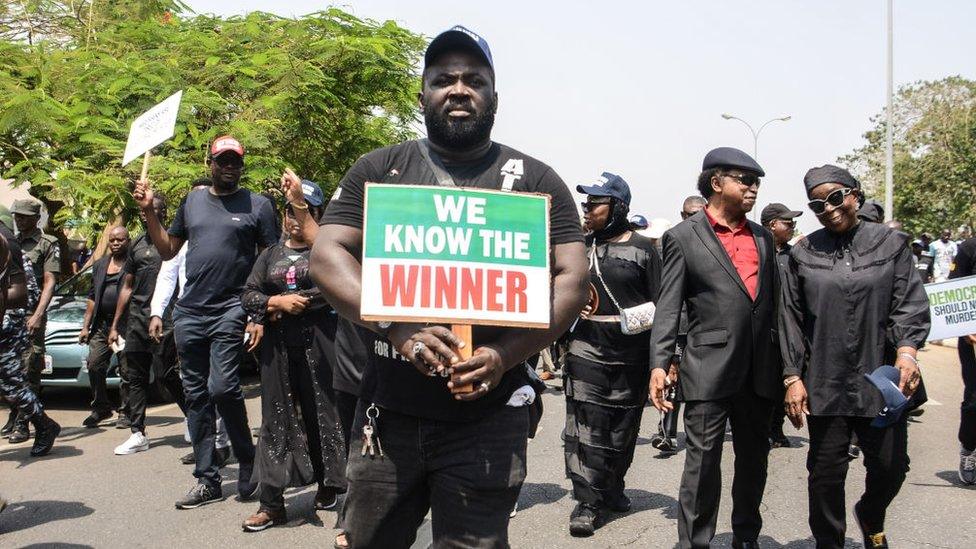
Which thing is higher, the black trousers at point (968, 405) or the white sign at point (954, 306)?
the white sign at point (954, 306)

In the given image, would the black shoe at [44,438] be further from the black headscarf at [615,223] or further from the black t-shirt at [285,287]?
the black headscarf at [615,223]

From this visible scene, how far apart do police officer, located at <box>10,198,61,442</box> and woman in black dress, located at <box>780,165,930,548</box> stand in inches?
268

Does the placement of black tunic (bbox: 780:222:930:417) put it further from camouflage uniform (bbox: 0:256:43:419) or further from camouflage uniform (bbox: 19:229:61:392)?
camouflage uniform (bbox: 19:229:61:392)

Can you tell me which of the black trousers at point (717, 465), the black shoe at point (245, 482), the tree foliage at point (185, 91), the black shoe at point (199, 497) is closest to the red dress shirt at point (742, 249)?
the black trousers at point (717, 465)

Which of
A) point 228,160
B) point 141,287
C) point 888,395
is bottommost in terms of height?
point 888,395

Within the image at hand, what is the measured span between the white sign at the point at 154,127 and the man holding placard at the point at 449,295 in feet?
12.0

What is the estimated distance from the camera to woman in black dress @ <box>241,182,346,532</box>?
554 centimetres

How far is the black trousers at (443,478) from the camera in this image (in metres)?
2.75

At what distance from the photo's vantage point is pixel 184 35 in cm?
1365

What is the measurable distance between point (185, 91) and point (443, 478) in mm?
10069

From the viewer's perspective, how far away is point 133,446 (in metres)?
7.89

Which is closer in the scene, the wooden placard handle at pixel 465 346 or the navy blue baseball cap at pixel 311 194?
the wooden placard handle at pixel 465 346

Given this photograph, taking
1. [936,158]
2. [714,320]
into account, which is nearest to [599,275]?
[714,320]

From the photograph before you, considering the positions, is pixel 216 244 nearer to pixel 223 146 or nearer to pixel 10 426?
pixel 223 146
